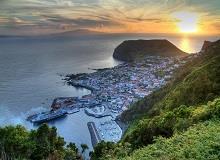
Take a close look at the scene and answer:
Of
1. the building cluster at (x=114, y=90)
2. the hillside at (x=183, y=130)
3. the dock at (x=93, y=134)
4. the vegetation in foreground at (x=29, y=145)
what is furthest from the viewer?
the building cluster at (x=114, y=90)

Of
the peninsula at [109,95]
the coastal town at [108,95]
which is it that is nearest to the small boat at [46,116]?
the coastal town at [108,95]

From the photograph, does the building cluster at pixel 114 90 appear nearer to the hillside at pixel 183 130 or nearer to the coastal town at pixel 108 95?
the coastal town at pixel 108 95

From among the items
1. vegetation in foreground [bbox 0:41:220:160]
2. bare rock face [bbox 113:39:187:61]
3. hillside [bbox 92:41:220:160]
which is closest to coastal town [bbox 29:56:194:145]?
hillside [bbox 92:41:220:160]

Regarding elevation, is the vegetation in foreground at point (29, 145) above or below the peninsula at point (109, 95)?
above

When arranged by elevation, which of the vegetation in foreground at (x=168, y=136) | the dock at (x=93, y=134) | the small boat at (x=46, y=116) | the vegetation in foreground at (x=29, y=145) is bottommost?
the small boat at (x=46, y=116)

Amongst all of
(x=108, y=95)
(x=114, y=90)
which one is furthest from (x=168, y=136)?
(x=114, y=90)

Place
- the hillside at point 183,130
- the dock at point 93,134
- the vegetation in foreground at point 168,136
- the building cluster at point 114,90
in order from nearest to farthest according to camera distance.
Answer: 1. the hillside at point 183,130
2. the vegetation in foreground at point 168,136
3. the dock at point 93,134
4. the building cluster at point 114,90

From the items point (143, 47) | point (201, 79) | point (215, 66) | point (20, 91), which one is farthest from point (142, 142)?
point (143, 47)

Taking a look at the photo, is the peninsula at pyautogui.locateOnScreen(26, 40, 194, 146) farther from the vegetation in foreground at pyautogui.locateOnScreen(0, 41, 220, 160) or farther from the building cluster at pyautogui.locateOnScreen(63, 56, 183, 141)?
the vegetation in foreground at pyautogui.locateOnScreen(0, 41, 220, 160)
